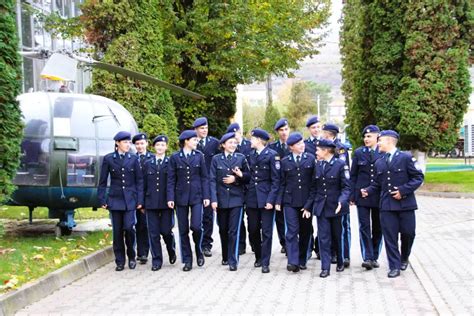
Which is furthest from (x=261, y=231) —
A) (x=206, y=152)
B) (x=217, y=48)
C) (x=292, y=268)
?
(x=217, y=48)

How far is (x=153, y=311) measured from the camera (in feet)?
23.3

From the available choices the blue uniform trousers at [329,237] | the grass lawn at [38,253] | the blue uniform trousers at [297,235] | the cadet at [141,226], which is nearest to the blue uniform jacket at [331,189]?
the blue uniform trousers at [329,237]

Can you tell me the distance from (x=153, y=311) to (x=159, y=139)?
10.9ft

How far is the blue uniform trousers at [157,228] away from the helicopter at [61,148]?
5.81 feet

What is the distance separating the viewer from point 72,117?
1120cm

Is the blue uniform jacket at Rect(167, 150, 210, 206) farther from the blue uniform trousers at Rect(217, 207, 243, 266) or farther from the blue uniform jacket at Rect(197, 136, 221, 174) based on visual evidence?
the blue uniform jacket at Rect(197, 136, 221, 174)

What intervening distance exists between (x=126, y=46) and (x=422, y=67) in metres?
9.95

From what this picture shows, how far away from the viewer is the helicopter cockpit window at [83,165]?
11047 mm

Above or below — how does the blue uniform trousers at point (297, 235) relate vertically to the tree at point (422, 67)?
below

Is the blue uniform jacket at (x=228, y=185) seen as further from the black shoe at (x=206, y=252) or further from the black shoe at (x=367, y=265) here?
the black shoe at (x=367, y=265)

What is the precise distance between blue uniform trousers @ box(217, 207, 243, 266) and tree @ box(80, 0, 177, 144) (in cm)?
674

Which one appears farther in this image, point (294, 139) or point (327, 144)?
point (294, 139)

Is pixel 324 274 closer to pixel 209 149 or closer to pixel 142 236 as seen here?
pixel 142 236

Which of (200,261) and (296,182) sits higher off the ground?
(296,182)
